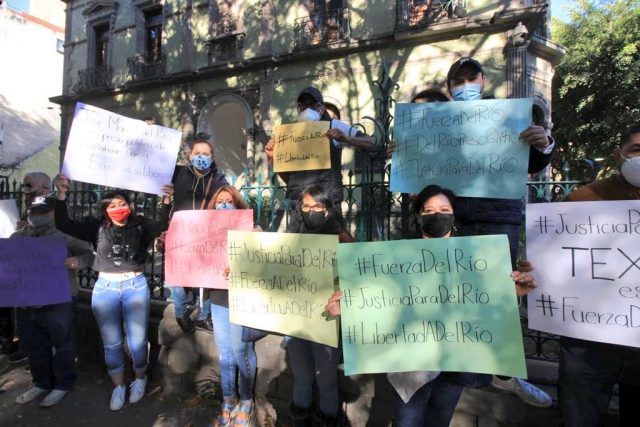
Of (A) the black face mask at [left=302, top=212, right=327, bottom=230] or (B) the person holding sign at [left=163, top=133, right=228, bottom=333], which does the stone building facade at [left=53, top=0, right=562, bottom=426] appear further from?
(A) the black face mask at [left=302, top=212, right=327, bottom=230]

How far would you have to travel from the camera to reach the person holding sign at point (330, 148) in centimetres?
261

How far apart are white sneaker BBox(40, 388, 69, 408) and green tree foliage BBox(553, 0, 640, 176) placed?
15.3 meters

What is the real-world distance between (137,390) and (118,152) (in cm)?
202

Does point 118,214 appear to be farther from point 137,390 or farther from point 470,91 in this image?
point 470,91

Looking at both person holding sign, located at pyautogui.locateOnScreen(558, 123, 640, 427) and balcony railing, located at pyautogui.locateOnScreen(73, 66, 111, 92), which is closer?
person holding sign, located at pyautogui.locateOnScreen(558, 123, 640, 427)

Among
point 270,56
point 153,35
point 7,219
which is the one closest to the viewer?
point 7,219

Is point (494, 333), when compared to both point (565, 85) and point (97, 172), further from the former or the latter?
point (565, 85)

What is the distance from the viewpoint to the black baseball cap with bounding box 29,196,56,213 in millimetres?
3197

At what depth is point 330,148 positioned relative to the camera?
8.87 ft

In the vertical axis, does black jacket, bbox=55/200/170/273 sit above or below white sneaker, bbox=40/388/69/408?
above

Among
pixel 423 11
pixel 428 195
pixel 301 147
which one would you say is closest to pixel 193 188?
pixel 301 147

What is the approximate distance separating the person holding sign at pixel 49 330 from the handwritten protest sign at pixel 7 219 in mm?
424

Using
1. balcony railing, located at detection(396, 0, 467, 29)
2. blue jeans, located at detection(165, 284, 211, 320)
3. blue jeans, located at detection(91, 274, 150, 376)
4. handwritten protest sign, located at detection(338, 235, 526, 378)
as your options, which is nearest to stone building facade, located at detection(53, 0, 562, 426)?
balcony railing, located at detection(396, 0, 467, 29)

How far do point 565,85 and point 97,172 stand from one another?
16.5 meters
